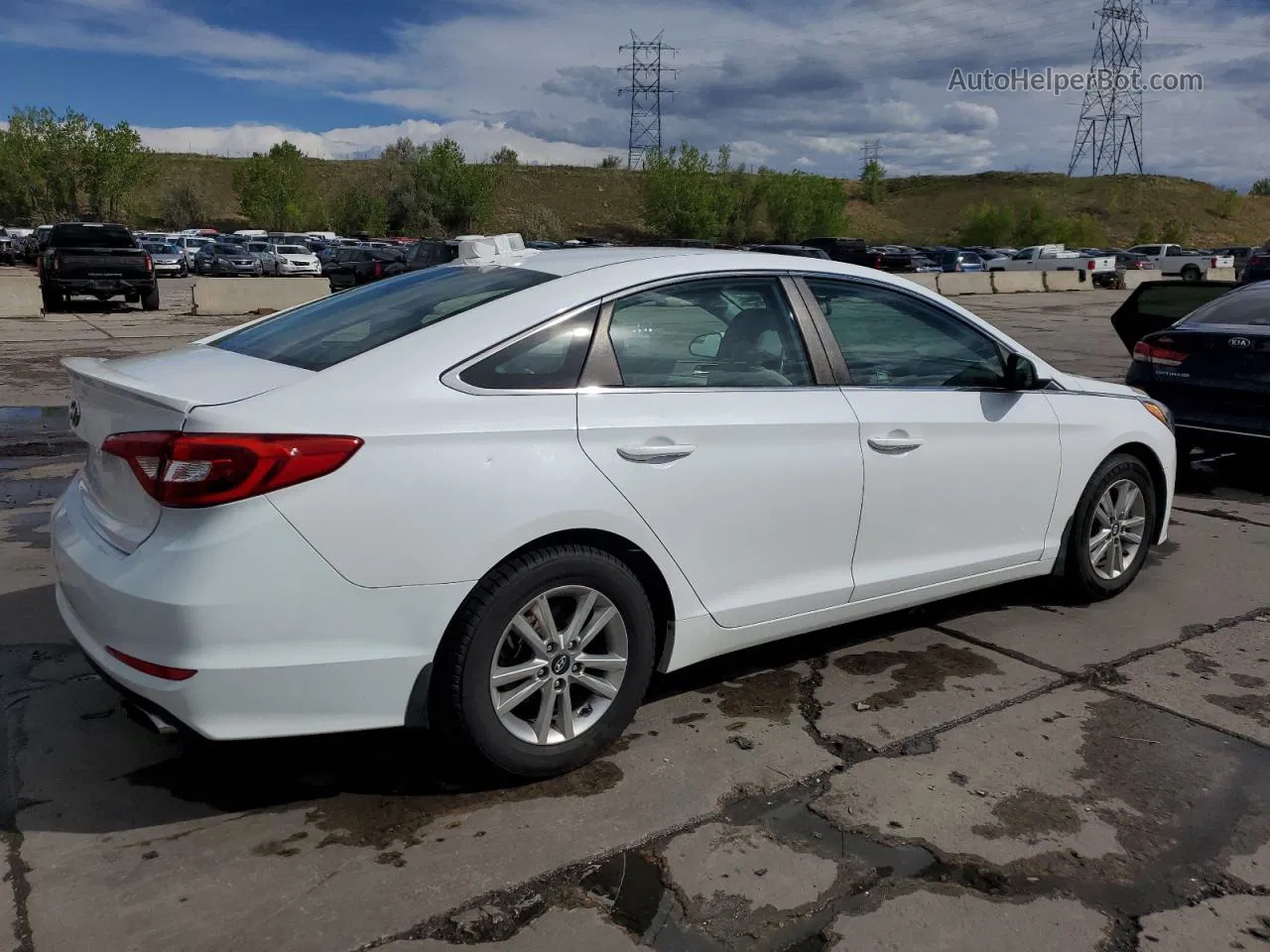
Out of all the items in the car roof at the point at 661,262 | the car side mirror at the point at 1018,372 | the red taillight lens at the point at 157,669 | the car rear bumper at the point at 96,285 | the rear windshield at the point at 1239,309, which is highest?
the car roof at the point at 661,262

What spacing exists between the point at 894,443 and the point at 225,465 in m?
2.37

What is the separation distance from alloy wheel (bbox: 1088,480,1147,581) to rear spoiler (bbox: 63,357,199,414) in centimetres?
392

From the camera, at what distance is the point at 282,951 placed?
262 cm

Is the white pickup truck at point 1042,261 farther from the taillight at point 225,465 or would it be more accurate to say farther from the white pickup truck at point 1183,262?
the taillight at point 225,465

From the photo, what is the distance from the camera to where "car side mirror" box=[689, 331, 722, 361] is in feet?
12.6

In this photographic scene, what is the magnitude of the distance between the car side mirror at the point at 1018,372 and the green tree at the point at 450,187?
274 ft

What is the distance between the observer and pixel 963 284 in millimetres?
→ 34312

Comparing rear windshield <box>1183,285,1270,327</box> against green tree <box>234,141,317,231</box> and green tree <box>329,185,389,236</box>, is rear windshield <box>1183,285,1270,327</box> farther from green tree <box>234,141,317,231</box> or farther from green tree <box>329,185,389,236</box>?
green tree <box>234,141,317,231</box>

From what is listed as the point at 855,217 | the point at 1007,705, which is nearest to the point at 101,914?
the point at 1007,705

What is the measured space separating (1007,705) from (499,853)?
2062mm

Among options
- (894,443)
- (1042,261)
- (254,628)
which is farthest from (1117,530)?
(1042,261)

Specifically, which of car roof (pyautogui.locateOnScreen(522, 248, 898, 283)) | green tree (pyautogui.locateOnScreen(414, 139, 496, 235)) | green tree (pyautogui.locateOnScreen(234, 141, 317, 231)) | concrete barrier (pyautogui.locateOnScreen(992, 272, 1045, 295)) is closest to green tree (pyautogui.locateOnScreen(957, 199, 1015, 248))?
green tree (pyautogui.locateOnScreen(414, 139, 496, 235))

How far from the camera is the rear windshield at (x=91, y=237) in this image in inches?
934

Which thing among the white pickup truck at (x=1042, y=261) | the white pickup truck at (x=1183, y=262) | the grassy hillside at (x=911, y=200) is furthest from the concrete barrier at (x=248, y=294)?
the grassy hillside at (x=911, y=200)
